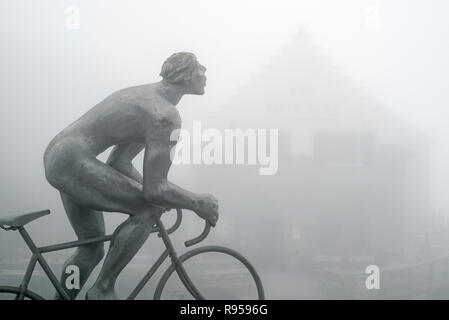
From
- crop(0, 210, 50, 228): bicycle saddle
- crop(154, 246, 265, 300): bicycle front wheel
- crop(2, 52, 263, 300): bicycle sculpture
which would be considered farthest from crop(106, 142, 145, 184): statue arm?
crop(154, 246, 265, 300): bicycle front wheel

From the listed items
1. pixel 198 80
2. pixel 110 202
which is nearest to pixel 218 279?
pixel 110 202

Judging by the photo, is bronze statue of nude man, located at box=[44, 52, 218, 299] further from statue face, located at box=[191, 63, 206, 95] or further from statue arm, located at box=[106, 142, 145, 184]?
statue arm, located at box=[106, 142, 145, 184]

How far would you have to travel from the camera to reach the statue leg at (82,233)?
1589 millimetres

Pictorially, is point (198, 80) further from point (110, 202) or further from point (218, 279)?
point (218, 279)

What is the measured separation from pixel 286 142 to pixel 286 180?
22cm

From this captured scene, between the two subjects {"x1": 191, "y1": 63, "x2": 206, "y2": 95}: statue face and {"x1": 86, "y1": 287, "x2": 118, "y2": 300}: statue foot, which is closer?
{"x1": 86, "y1": 287, "x2": 118, "y2": 300}: statue foot

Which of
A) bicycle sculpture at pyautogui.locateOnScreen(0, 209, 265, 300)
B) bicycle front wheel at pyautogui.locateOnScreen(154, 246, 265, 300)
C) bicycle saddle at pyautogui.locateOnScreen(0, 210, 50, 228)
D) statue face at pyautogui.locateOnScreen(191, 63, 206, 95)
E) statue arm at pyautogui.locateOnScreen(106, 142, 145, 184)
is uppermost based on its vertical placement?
→ statue face at pyautogui.locateOnScreen(191, 63, 206, 95)

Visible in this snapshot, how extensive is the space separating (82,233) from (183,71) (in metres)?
0.69

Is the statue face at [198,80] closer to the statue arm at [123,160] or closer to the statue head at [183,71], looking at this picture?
the statue head at [183,71]

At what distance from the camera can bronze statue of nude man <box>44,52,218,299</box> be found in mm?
1455
